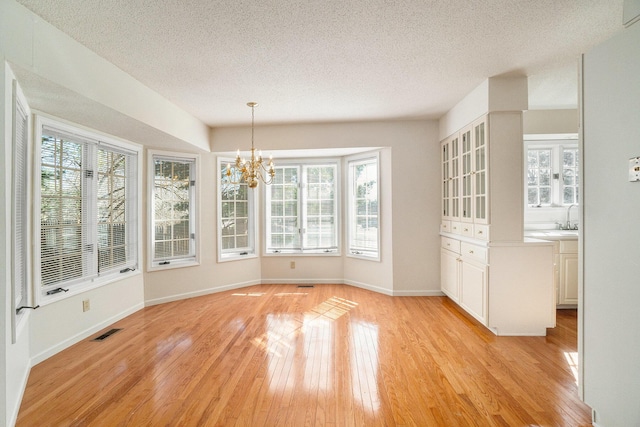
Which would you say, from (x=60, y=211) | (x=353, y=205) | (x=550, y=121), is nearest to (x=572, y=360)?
(x=550, y=121)

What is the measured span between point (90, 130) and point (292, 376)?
3397 millimetres

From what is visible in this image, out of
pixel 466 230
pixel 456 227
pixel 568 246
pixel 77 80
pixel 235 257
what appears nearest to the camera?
pixel 77 80

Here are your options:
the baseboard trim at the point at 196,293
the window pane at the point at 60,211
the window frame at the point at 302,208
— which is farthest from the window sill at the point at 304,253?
the window pane at the point at 60,211

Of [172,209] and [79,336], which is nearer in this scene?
[79,336]

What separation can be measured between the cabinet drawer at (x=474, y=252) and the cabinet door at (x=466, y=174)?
32 centimetres

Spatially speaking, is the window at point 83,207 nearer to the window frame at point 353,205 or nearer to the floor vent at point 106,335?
the floor vent at point 106,335

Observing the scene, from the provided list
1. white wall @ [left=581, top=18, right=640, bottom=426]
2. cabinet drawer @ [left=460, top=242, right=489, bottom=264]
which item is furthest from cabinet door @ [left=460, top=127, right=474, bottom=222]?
white wall @ [left=581, top=18, right=640, bottom=426]

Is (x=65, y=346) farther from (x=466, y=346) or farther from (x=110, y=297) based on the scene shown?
(x=466, y=346)

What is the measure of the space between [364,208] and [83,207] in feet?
12.9

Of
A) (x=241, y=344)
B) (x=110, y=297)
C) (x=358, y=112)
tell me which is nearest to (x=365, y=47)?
(x=358, y=112)

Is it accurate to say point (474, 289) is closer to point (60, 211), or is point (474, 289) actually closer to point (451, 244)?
point (451, 244)

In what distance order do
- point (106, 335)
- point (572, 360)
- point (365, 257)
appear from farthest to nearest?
point (365, 257) < point (106, 335) < point (572, 360)

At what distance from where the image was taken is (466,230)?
4.12 m

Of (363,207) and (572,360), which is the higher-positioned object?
(363,207)
